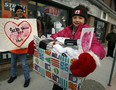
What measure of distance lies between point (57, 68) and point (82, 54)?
325 mm

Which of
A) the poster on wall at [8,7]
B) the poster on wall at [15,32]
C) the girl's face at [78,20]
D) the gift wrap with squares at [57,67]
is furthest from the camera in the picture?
the poster on wall at [8,7]

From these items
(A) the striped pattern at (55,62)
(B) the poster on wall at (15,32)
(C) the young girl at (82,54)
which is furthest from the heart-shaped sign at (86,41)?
(B) the poster on wall at (15,32)

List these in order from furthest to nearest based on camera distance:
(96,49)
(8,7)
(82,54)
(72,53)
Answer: (8,7) → (96,49) → (72,53) → (82,54)

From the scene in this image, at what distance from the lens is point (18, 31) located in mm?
2502

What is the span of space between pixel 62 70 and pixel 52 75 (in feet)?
0.56

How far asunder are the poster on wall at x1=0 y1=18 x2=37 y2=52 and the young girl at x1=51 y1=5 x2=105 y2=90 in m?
0.71

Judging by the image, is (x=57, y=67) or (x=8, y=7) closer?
(x=57, y=67)

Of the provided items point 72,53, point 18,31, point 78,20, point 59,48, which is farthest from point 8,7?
point 72,53

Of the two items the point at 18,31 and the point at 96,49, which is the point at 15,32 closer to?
the point at 18,31

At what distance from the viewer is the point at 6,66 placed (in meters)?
3.96

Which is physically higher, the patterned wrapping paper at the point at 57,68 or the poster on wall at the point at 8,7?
the poster on wall at the point at 8,7

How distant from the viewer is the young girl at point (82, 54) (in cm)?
135

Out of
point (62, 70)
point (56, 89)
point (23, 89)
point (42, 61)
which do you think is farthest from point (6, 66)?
point (62, 70)

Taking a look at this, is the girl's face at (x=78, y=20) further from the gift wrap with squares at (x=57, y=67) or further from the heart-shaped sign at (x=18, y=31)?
the heart-shaped sign at (x=18, y=31)
